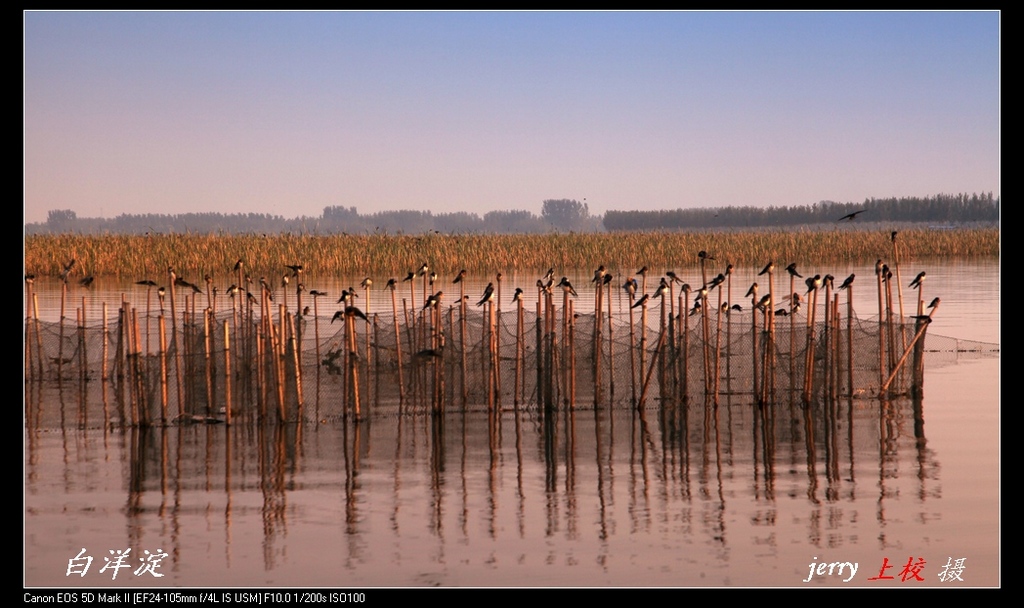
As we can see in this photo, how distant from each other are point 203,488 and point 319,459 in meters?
1.24

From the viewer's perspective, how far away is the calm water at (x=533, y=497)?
7227 millimetres

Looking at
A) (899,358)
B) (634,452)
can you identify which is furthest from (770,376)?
(634,452)

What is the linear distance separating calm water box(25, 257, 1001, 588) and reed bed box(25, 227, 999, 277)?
876 inches

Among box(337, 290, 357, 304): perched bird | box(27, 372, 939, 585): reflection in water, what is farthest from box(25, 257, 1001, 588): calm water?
box(337, 290, 357, 304): perched bird

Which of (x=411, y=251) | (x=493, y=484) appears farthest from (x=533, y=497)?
(x=411, y=251)

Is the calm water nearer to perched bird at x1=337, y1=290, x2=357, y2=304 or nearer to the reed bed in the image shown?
perched bird at x1=337, y1=290, x2=357, y2=304

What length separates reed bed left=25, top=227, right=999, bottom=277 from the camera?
3409 centimetres

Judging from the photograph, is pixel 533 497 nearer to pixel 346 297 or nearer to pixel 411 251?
pixel 346 297

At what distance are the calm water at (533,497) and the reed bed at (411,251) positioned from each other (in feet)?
73.0

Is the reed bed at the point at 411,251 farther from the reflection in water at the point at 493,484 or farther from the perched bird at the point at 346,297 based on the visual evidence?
the reflection in water at the point at 493,484

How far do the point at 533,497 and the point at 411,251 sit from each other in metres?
28.4

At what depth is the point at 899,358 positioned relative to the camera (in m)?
12.6
